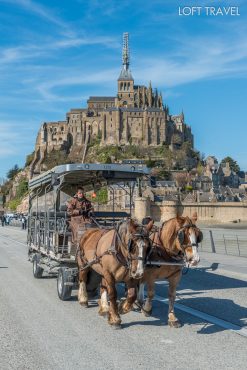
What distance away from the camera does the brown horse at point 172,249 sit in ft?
25.3

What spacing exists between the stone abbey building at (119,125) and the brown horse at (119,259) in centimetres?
13701

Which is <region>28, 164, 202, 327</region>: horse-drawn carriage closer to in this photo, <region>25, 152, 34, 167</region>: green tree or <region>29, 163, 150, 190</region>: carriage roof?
<region>29, 163, 150, 190</region>: carriage roof

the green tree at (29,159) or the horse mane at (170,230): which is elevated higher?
the green tree at (29,159)

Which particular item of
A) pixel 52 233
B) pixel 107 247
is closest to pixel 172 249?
pixel 107 247

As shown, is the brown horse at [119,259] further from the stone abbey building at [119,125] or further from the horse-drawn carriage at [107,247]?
the stone abbey building at [119,125]

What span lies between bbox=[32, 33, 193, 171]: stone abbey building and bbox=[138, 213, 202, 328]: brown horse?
451 feet

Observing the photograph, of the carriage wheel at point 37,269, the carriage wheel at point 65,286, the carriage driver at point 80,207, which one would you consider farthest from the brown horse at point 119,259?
the carriage wheel at point 37,269

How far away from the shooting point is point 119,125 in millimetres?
147250

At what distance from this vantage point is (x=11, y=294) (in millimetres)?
11055

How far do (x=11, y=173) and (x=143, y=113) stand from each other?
6281 centimetres

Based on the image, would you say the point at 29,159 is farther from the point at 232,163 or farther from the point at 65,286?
the point at 65,286

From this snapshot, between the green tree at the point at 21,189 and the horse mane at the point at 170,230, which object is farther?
the green tree at the point at 21,189

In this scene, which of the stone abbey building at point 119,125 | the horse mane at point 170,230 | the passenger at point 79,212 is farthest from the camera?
the stone abbey building at point 119,125

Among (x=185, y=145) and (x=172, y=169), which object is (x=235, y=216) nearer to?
(x=172, y=169)
